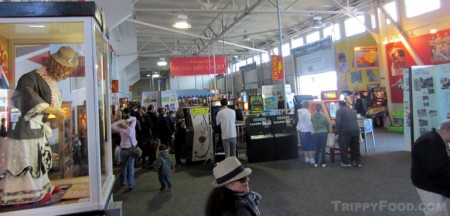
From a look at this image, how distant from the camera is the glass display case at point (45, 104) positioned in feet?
6.28

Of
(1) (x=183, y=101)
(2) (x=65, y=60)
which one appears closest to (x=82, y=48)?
(2) (x=65, y=60)

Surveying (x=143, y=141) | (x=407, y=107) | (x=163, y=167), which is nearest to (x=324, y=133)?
(x=407, y=107)

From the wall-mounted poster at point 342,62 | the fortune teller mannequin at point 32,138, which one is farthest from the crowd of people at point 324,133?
the wall-mounted poster at point 342,62

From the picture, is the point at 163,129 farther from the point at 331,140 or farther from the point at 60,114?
the point at 60,114

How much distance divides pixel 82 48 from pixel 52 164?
98 centimetres

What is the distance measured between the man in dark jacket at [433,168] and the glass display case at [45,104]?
261 centimetres

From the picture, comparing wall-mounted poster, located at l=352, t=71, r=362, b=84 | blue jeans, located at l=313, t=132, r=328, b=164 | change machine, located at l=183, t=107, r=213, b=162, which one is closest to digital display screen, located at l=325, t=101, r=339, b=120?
blue jeans, located at l=313, t=132, r=328, b=164

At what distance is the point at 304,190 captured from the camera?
4.80 metres

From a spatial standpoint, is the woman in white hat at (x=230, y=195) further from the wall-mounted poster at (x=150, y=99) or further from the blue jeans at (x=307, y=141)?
the wall-mounted poster at (x=150, y=99)

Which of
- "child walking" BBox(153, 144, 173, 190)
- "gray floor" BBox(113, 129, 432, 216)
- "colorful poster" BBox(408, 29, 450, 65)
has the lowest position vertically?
"gray floor" BBox(113, 129, 432, 216)

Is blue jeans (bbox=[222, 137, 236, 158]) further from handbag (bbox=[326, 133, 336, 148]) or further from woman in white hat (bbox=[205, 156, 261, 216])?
woman in white hat (bbox=[205, 156, 261, 216])

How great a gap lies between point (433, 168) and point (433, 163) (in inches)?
1.8

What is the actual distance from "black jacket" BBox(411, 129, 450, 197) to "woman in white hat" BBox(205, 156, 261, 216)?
→ 1702mm

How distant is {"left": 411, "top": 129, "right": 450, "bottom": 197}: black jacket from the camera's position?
98.4 inches
